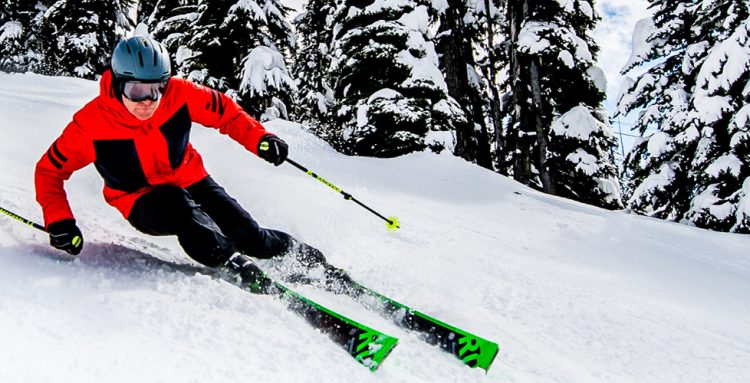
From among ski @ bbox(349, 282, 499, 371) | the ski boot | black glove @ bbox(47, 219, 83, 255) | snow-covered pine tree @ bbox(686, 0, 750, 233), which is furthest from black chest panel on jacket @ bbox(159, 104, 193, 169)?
snow-covered pine tree @ bbox(686, 0, 750, 233)

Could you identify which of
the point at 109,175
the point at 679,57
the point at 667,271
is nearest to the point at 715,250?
the point at 667,271

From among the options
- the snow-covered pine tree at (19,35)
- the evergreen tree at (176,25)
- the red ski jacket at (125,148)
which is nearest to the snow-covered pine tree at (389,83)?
the evergreen tree at (176,25)

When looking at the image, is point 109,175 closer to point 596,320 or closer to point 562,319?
point 562,319

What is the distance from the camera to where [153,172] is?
137 inches

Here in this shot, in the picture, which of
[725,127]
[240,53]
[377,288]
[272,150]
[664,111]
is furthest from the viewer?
[240,53]

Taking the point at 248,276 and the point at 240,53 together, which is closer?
the point at 248,276

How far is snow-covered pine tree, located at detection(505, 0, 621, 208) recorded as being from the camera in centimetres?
1419

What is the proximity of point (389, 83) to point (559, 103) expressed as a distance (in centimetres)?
657

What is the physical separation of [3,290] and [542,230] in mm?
5950

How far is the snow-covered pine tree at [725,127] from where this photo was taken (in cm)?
1031

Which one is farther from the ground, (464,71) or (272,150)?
(464,71)

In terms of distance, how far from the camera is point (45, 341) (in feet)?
6.56

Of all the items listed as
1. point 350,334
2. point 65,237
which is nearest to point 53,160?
point 65,237

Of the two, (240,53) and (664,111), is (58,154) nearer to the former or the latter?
(240,53)
